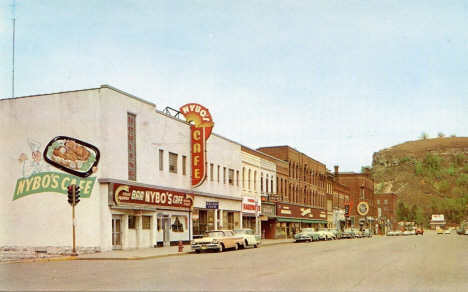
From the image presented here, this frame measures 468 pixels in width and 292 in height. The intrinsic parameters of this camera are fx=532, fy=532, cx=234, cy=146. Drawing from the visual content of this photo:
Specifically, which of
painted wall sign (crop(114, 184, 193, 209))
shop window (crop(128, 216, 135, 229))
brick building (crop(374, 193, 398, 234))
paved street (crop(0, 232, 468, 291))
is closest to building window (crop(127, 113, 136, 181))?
painted wall sign (crop(114, 184, 193, 209))

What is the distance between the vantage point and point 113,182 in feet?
102

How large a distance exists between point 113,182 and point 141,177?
362cm

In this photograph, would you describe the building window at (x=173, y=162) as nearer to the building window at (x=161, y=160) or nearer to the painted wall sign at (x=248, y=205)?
the building window at (x=161, y=160)

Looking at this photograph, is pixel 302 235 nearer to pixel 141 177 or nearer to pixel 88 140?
pixel 141 177

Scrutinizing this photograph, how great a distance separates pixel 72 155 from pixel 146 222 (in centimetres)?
699

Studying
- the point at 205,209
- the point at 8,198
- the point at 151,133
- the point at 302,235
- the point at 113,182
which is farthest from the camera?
the point at 302,235

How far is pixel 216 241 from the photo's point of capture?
31422mm

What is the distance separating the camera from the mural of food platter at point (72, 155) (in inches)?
1232

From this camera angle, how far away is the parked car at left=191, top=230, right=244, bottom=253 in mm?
31188

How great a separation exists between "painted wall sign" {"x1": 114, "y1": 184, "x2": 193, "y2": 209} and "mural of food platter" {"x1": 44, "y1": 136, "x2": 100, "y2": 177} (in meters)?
2.04

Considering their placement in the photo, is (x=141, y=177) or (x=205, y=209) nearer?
(x=141, y=177)

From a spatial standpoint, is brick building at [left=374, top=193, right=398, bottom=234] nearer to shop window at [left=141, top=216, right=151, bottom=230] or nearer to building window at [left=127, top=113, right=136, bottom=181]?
shop window at [left=141, top=216, right=151, bottom=230]

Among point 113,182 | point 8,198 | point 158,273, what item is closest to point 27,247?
point 8,198

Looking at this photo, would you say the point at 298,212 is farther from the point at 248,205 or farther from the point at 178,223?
the point at 178,223
